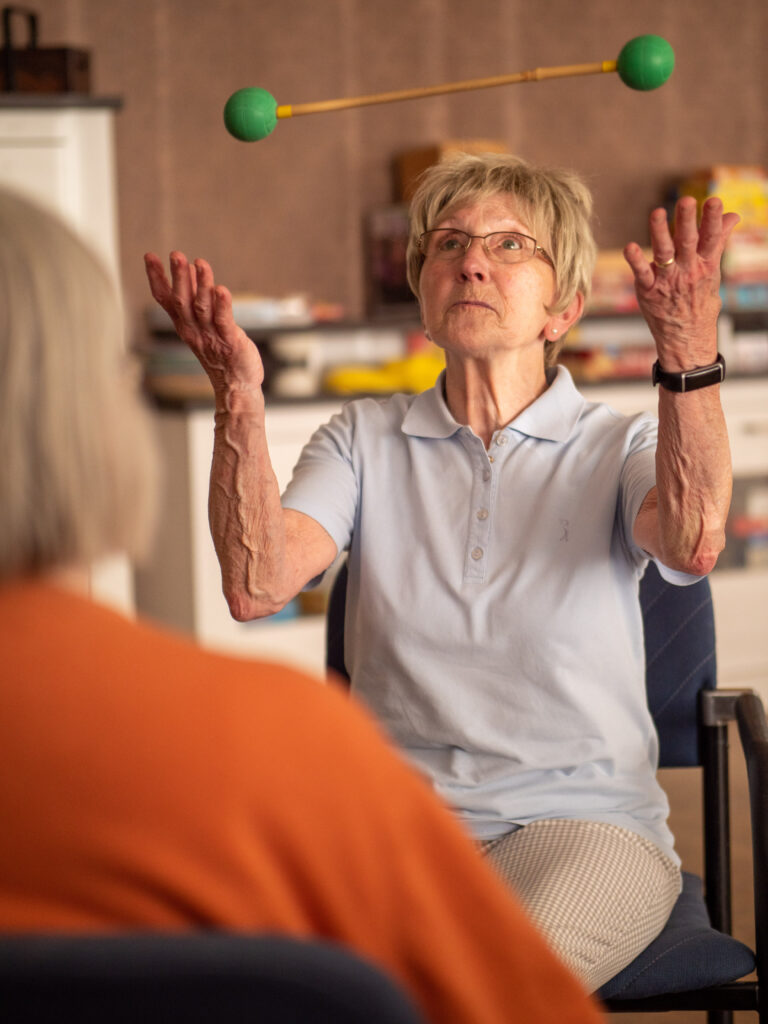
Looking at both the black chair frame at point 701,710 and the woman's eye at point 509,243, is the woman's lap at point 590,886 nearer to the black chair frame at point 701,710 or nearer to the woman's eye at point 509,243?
the black chair frame at point 701,710

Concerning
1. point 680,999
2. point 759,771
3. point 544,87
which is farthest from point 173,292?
point 544,87

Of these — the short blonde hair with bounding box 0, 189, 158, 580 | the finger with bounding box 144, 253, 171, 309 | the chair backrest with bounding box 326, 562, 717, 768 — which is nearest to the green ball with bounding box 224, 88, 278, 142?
the finger with bounding box 144, 253, 171, 309

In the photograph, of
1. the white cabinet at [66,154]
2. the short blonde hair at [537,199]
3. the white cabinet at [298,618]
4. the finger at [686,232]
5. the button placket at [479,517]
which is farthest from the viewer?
the white cabinet at [298,618]

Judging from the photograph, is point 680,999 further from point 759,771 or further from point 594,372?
point 594,372

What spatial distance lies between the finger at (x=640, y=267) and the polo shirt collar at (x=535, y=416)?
0.35 meters

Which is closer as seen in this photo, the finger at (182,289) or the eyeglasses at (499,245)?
the finger at (182,289)

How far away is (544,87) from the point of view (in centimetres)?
461

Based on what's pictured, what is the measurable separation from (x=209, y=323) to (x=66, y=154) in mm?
2145

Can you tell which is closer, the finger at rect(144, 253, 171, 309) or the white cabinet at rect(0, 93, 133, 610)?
the finger at rect(144, 253, 171, 309)

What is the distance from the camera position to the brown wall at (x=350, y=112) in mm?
4078

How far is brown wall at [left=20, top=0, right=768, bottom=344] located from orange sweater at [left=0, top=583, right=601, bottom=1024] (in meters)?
3.37

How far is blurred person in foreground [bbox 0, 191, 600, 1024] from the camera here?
0.63m

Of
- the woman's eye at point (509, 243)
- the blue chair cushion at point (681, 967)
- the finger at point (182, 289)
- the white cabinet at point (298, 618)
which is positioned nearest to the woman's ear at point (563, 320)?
the woman's eye at point (509, 243)

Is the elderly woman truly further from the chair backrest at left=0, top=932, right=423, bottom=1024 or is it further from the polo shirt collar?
the chair backrest at left=0, top=932, right=423, bottom=1024
